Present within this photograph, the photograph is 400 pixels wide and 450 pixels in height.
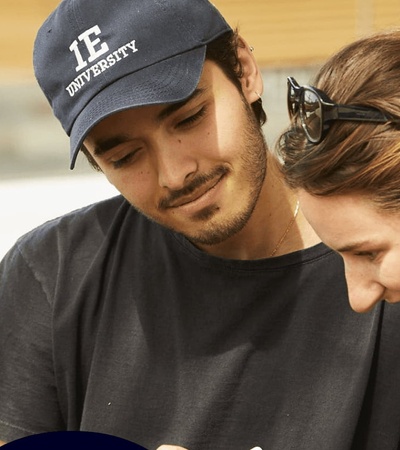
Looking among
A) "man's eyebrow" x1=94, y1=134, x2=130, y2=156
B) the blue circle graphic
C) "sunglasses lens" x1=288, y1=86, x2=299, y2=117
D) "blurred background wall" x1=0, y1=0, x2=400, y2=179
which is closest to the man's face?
"man's eyebrow" x1=94, y1=134, x2=130, y2=156

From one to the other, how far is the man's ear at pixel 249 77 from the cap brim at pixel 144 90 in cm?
18

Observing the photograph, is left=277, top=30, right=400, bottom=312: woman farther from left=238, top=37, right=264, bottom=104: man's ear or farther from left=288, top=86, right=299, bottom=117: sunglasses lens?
left=238, top=37, right=264, bottom=104: man's ear

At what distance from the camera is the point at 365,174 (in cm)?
114

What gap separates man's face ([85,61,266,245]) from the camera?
1547mm

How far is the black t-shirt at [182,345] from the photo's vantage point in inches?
59.8

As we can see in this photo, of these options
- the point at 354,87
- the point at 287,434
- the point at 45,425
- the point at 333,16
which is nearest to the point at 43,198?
the point at 333,16

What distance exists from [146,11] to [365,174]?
1.96 feet

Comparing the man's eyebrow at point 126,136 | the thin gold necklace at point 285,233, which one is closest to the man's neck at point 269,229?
the thin gold necklace at point 285,233

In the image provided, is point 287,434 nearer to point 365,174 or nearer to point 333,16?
point 365,174

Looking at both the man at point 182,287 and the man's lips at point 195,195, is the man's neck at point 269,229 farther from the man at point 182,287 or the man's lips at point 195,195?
the man's lips at point 195,195

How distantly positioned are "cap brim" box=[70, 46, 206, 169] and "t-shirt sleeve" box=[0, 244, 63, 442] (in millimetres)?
371

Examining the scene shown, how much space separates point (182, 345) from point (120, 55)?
0.54 meters

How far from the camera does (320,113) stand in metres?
1.17

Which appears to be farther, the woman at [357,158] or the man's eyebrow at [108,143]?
the man's eyebrow at [108,143]
